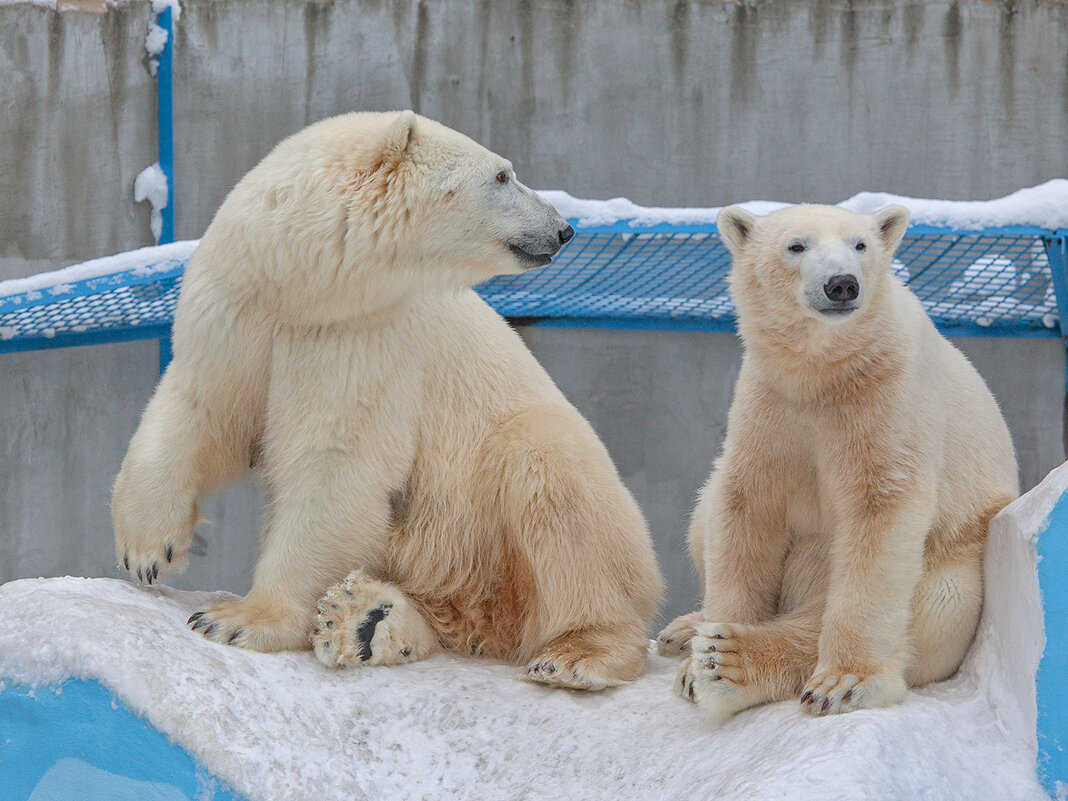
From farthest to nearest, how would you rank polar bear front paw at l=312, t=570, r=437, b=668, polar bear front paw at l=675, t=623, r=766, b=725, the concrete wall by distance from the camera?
the concrete wall, polar bear front paw at l=312, t=570, r=437, b=668, polar bear front paw at l=675, t=623, r=766, b=725

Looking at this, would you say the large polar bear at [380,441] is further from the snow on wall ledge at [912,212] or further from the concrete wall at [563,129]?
the concrete wall at [563,129]

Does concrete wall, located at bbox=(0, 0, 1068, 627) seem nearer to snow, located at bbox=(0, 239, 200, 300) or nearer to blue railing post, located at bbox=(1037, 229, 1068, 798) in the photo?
snow, located at bbox=(0, 239, 200, 300)

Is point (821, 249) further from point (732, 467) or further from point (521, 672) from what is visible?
point (521, 672)

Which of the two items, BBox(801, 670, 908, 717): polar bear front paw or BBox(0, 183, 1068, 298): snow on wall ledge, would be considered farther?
BBox(0, 183, 1068, 298): snow on wall ledge

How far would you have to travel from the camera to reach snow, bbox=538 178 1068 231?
4062 millimetres

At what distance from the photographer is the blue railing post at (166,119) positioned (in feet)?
20.2

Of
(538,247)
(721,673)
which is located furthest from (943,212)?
(721,673)

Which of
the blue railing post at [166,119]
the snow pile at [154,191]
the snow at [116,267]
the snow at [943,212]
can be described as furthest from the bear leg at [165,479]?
the snow pile at [154,191]

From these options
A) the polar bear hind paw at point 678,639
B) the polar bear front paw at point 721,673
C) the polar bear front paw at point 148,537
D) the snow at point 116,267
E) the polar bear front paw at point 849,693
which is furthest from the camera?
the snow at point 116,267

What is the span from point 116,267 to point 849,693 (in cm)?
318

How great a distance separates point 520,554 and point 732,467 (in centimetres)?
75

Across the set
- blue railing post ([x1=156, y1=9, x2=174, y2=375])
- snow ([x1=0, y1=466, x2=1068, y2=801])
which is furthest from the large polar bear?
blue railing post ([x1=156, y1=9, x2=174, y2=375])

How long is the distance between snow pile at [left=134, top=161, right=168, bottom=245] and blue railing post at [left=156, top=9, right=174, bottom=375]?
0.02 m

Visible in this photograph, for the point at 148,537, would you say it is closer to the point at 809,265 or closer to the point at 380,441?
the point at 380,441
